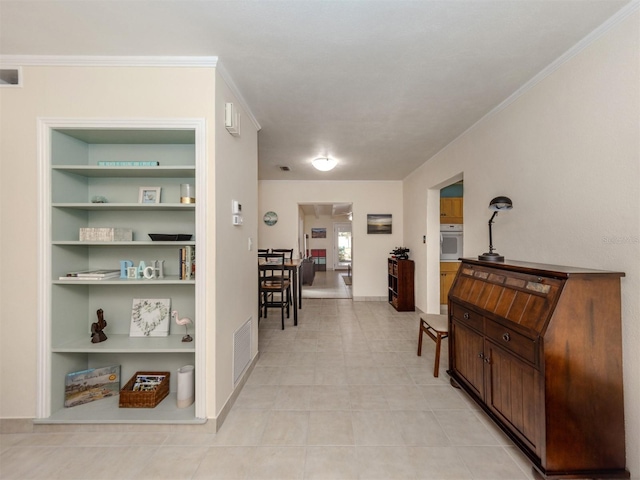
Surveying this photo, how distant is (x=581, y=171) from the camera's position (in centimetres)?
170

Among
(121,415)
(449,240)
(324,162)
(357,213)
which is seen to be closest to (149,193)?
(121,415)

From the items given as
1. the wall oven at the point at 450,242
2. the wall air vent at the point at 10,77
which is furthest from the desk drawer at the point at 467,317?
the wall air vent at the point at 10,77

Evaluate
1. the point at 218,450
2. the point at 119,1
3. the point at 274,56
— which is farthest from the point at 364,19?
the point at 218,450

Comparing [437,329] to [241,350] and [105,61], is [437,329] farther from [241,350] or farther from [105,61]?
[105,61]

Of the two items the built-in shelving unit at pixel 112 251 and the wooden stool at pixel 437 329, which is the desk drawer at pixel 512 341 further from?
the built-in shelving unit at pixel 112 251

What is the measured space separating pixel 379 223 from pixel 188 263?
4382mm

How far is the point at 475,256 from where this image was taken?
9.61 feet

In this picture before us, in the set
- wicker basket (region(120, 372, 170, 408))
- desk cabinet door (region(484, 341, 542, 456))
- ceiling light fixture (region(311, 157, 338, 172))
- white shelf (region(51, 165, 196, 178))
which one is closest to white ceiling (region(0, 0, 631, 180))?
white shelf (region(51, 165, 196, 178))

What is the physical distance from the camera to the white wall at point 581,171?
1422 millimetres

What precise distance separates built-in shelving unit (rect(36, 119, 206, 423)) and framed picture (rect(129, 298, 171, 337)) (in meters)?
0.05

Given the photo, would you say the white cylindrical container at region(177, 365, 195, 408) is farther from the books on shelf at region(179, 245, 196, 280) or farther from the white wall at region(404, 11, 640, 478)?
the white wall at region(404, 11, 640, 478)

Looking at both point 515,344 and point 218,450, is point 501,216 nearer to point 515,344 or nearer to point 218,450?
point 515,344

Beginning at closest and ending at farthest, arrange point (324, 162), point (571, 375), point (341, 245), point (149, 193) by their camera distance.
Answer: point (571, 375) → point (149, 193) → point (324, 162) → point (341, 245)

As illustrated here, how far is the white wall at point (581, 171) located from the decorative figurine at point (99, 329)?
3259 mm
